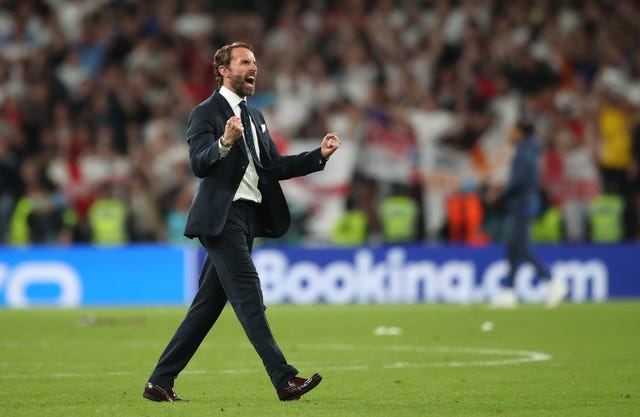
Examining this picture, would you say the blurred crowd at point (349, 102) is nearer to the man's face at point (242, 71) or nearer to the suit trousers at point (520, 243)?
the suit trousers at point (520, 243)

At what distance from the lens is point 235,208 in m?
8.20

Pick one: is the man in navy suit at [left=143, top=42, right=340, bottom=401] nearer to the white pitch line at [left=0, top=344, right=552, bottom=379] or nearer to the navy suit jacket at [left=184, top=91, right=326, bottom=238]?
the navy suit jacket at [left=184, top=91, right=326, bottom=238]

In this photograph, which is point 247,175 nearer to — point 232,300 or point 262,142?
point 262,142

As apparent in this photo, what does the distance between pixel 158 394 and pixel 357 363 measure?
10.2 ft

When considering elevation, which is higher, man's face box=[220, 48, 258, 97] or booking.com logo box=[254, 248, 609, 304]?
man's face box=[220, 48, 258, 97]

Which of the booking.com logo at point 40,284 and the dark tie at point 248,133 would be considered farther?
the booking.com logo at point 40,284

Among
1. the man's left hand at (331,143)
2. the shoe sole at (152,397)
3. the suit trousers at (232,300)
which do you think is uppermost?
the man's left hand at (331,143)

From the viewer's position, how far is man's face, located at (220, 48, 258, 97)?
26.8 feet

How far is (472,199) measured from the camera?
2158 centimetres

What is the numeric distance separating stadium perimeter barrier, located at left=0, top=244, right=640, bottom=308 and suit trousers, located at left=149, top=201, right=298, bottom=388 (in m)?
12.2

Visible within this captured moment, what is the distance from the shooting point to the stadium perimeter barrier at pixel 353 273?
2058 centimetres

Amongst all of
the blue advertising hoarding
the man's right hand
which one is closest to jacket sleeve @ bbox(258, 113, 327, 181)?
the man's right hand

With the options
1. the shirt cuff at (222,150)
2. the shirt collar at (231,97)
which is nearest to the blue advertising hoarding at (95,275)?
the shirt collar at (231,97)

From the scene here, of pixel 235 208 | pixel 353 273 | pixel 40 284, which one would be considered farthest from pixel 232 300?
pixel 40 284
